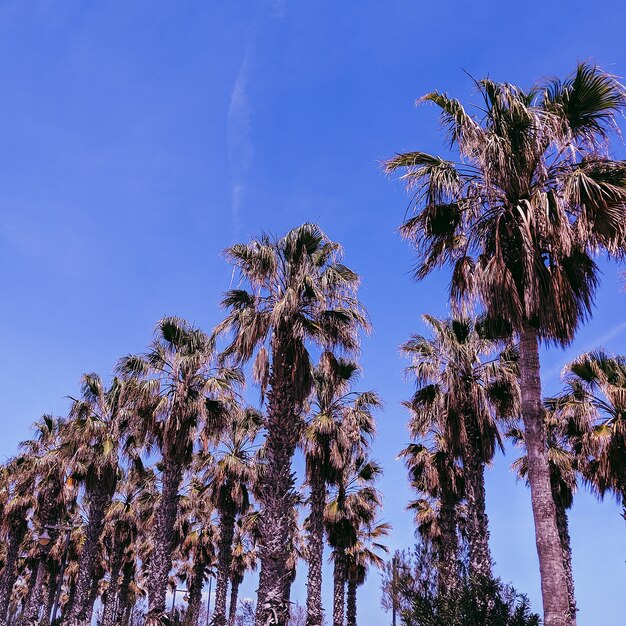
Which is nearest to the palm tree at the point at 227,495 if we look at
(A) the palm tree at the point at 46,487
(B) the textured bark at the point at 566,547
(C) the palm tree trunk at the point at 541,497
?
(A) the palm tree at the point at 46,487

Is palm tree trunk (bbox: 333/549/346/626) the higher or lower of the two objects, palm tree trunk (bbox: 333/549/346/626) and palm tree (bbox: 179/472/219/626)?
the lower

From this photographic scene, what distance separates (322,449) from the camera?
2608cm

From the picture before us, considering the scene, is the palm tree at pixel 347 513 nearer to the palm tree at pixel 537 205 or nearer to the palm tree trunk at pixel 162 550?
the palm tree trunk at pixel 162 550

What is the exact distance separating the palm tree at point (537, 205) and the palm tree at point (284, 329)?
6.90 metres

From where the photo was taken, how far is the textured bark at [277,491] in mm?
16203

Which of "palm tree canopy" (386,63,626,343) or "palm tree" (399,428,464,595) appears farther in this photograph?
"palm tree" (399,428,464,595)

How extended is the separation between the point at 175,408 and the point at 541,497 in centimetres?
1499

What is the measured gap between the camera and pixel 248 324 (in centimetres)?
1873

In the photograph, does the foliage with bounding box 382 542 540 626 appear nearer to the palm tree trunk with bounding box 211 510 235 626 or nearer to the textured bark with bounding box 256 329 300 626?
the textured bark with bounding box 256 329 300 626

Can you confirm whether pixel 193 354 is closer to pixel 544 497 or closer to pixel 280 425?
pixel 280 425

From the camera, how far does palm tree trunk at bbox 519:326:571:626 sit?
9645 millimetres

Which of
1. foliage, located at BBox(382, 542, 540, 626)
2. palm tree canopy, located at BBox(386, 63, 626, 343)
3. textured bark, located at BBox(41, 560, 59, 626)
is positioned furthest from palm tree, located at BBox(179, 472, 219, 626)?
palm tree canopy, located at BBox(386, 63, 626, 343)

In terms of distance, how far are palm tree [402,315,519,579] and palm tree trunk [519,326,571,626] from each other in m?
9.65

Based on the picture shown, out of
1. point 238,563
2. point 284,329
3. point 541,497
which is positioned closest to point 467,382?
point 284,329
